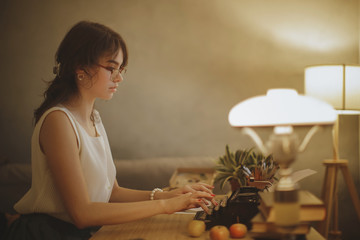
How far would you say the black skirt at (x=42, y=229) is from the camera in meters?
1.24

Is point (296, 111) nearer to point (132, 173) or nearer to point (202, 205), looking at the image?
point (202, 205)

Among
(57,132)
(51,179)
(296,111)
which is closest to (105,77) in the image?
(57,132)

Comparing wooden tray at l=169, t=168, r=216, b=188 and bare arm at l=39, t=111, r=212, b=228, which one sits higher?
bare arm at l=39, t=111, r=212, b=228

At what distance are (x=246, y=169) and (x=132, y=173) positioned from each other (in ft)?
4.92

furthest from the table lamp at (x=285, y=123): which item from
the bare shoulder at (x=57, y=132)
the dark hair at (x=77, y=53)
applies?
the dark hair at (x=77, y=53)

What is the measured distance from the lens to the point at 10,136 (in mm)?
3037

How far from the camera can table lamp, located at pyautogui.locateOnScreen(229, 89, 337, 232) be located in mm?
700

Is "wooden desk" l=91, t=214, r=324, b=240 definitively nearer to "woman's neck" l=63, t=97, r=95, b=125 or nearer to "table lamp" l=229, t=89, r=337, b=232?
"table lamp" l=229, t=89, r=337, b=232

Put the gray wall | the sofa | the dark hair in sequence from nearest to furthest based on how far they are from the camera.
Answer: the dark hair, the sofa, the gray wall

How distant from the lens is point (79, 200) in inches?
47.6

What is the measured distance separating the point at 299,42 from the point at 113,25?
5.33ft

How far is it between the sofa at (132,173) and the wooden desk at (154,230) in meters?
1.53

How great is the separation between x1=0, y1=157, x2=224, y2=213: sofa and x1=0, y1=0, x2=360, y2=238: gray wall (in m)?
0.08

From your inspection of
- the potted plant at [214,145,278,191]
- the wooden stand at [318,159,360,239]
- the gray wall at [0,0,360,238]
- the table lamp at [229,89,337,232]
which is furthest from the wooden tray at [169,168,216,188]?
the table lamp at [229,89,337,232]
